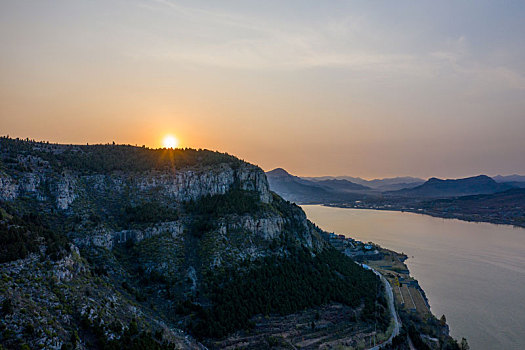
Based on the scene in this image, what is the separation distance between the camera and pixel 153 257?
40500 millimetres

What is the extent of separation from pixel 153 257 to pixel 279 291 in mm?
16374

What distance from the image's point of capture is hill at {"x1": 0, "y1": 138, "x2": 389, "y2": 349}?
25484mm

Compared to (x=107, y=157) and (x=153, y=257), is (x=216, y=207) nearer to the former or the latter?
(x=153, y=257)

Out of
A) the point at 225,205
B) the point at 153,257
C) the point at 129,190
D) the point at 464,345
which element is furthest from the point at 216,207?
the point at 464,345

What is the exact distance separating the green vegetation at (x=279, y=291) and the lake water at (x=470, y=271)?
537 inches

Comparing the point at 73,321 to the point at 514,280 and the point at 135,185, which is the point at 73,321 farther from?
the point at 514,280

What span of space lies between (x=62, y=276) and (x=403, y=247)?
101500 mm

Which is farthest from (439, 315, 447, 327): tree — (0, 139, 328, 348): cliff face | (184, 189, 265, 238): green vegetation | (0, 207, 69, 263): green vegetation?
(0, 207, 69, 263): green vegetation

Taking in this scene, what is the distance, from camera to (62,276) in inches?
1074

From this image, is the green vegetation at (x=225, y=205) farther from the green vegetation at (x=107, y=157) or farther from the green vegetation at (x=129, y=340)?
the green vegetation at (x=129, y=340)

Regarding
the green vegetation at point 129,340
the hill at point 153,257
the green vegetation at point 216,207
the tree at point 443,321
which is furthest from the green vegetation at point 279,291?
the tree at point 443,321

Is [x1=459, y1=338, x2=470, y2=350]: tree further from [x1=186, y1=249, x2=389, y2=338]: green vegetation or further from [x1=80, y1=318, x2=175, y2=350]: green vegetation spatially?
[x1=80, y1=318, x2=175, y2=350]: green vegetation

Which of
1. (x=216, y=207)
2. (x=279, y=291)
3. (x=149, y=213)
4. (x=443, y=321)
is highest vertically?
(x=216, y=207)

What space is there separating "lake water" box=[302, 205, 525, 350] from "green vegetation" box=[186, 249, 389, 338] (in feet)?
44.7
